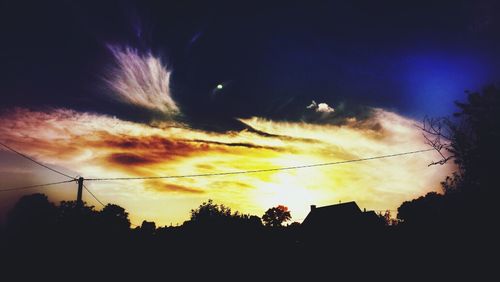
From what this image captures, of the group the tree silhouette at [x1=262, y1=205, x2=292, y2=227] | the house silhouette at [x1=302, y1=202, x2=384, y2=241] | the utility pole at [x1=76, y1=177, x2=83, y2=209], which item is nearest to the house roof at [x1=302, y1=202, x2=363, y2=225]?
the house silhouette at [x1=302, y1=202, x2=384, y2=241]

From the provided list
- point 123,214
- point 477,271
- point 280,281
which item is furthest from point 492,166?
point 123,214

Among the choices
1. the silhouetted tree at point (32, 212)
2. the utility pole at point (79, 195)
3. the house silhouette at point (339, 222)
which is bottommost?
the house silhouette at point (339, 222)

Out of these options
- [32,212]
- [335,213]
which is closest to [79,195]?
[335,213]

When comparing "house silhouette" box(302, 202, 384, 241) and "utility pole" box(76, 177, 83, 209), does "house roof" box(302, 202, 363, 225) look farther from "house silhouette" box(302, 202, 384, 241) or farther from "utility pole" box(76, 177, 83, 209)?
"utility pole" box(76, 177, 83, 209)

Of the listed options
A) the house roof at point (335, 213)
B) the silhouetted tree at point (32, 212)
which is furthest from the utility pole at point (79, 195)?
the silhouetted tree at point (32, 212)

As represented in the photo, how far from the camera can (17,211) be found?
8056 centimetres

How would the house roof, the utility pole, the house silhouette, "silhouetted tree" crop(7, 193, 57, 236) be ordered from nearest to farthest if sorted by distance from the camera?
the utility pole, the house silhouette, the house roof, "silhouetted tree" crop(7, 193, 57, 236)

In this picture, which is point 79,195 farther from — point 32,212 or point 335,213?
point 32,212

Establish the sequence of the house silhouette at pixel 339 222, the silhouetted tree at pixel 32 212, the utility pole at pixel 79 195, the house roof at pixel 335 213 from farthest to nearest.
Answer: the silhouetted tree at pixel 32 212 → the house roof at pixel 335 213 → the house silhouette at pixel 339 222 → the utility pole at pixel 79 195

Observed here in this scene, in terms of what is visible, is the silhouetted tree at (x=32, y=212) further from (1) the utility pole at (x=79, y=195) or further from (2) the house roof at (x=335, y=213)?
(1) the utility pole at (x=79, y=195)

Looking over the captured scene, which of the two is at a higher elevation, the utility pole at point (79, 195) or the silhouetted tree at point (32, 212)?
the silhouetted tree at point (32, 212)

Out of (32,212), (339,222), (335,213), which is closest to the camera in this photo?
(339,222)

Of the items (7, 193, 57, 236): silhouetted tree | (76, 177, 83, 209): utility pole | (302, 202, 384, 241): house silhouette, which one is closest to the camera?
(76, 177, 83, 209): utility pole

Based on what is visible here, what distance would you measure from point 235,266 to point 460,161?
518 inches
